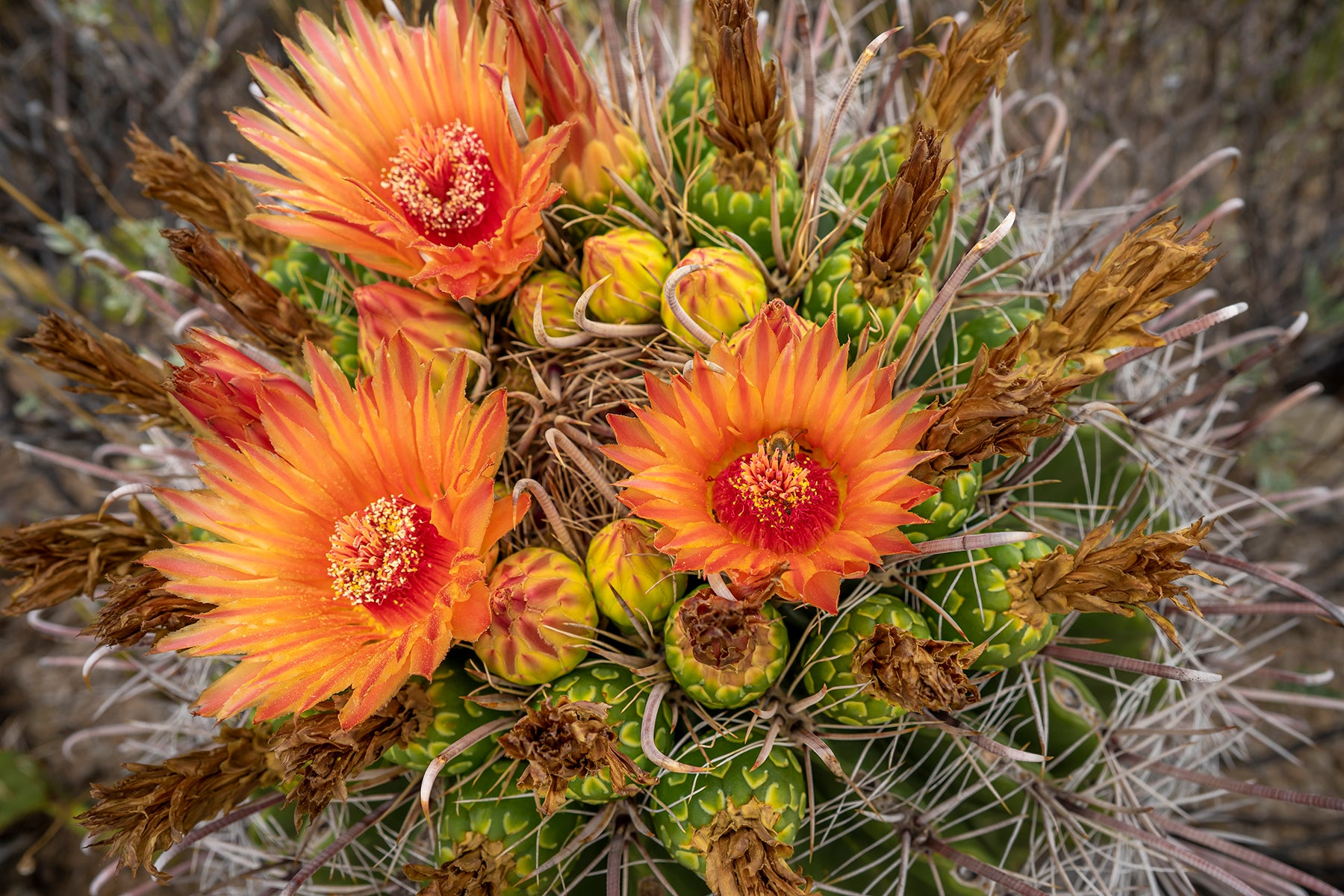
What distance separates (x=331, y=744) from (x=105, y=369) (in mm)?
654

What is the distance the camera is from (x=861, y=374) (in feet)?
2.93

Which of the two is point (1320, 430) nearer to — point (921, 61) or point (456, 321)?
point (921, 61)

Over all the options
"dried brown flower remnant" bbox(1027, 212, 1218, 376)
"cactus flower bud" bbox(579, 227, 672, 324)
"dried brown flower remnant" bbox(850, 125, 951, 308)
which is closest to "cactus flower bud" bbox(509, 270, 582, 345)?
"cactus flower bud" bbox(579, 227, 672, 324)

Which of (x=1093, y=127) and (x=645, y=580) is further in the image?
(x=1093, y=127)

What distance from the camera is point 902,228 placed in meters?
0.97

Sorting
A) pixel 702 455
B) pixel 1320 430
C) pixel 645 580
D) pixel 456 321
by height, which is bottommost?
pixel 1320 430

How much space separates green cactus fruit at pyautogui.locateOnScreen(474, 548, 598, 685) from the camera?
0.95 metres

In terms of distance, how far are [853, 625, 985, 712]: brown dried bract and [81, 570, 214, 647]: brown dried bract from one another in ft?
2.55

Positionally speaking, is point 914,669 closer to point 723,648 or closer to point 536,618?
point 723,648

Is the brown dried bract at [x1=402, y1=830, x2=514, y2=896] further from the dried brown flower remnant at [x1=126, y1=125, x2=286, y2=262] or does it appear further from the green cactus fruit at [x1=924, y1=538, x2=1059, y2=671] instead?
the dried brown flower remnant at [x1=126, y1=125, x2=286, y2=262]

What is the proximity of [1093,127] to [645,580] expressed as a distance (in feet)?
8.44

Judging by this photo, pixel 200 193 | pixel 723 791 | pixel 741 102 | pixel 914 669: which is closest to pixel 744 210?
pixel 741 102

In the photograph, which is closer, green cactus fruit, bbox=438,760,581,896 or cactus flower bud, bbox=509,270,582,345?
green cactus fruit, bbox=438,760,581,896

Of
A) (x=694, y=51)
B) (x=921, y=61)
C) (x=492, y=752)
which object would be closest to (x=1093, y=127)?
(x=921, y=61)
